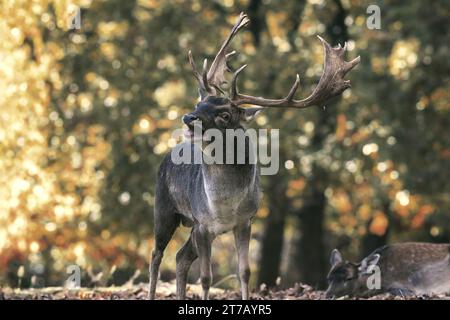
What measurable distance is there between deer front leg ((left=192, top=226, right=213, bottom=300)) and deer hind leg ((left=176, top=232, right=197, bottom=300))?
0.63m

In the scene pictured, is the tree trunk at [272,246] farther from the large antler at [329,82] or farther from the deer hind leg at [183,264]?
the large antler at [329,82]

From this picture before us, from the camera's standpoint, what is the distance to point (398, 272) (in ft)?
38.2

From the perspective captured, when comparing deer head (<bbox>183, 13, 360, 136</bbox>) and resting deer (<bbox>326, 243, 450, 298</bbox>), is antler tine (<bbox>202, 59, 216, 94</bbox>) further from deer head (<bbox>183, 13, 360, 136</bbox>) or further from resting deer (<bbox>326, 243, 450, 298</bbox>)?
resting deer (<bbox>326, 243, 450, 298</bbox>)

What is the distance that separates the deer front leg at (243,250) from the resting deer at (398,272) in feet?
8.67

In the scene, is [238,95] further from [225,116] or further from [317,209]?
[317,209]

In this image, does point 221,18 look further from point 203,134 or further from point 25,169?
point 203,134

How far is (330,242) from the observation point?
2808 centimetres

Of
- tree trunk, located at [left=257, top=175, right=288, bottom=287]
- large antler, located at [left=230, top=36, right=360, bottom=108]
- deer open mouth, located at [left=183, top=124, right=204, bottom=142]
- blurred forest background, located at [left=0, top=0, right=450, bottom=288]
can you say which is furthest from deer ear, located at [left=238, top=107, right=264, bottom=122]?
tree trunk, located at [left=257, top=175, right=288, bottom=287]

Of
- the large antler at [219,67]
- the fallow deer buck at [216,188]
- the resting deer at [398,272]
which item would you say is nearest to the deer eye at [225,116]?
the fallow deer buck at [216,188]

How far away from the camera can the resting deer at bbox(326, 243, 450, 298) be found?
11.4 m

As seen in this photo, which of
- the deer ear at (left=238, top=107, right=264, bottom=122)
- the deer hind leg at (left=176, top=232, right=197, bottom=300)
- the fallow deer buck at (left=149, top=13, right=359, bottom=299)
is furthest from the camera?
the deer hind leg at (left=176, top=232, right=197, bottom=300)
